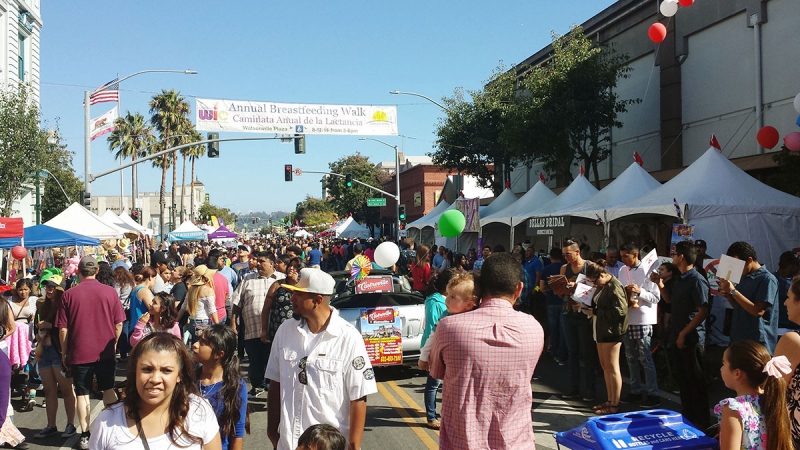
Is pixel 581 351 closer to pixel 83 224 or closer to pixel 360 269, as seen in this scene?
pixel 360 269

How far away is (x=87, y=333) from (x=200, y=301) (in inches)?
75.8

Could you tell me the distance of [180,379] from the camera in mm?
3096

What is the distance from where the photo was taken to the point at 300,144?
27375mm

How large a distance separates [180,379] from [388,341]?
6165 mm

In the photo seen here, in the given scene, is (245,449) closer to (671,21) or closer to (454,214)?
(454,214)

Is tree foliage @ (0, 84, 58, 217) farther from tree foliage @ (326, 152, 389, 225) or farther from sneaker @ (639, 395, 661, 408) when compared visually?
tree foliage @ (326, 152, 389, 225)

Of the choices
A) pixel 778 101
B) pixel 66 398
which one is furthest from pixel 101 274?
pixel 778 101

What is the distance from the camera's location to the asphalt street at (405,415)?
682cm

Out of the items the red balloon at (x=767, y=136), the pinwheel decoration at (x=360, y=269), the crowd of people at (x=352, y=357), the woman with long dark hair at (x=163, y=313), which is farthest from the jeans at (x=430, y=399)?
the red balloon at (x=767, y=136)

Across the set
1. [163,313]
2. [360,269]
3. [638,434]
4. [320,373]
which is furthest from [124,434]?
[360,269]

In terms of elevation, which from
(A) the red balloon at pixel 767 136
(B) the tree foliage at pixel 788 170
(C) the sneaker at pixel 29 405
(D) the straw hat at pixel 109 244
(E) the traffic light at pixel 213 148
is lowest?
(C) the sneaker at pixel 29 405

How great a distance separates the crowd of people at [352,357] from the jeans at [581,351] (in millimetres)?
20

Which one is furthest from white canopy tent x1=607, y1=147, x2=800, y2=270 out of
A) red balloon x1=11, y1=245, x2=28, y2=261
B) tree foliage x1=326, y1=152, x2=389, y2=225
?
tree foliage x1=326, y1=152, x2=389, y2=225

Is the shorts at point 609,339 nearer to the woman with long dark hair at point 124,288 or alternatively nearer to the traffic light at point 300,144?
the woman with long dark hair at point 124,288
